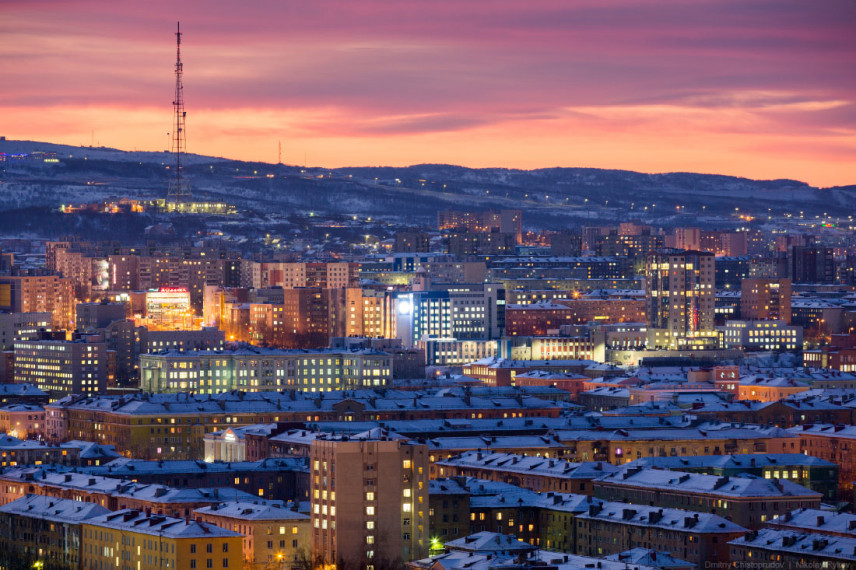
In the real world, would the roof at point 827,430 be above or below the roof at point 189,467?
above

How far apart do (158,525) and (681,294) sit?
79.5 meters

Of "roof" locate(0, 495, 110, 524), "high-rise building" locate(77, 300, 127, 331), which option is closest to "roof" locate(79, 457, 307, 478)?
"roof" locate(0, 495, 110, 524)

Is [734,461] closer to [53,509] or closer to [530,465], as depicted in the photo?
[530,465]

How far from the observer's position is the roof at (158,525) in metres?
61.1

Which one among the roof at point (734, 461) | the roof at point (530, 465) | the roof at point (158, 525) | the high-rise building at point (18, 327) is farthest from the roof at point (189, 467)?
the high-rise building at point (18, 327)

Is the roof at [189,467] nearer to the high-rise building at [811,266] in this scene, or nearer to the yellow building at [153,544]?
the yellow building at [153,544]

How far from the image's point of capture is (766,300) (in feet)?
517

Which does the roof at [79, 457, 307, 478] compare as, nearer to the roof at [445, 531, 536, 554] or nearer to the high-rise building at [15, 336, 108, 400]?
the roof at [445, 531, 536, 554]

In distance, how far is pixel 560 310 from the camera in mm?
154875

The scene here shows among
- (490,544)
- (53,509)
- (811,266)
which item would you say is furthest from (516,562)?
(811,266)

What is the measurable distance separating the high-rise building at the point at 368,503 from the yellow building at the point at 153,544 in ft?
8.32

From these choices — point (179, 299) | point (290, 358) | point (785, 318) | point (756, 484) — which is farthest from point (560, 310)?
point (756, 484)

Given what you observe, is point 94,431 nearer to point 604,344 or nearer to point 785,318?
point 604,344

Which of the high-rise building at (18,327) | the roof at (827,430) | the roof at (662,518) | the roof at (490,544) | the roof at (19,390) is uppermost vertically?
the high-rise building at (18,327)
